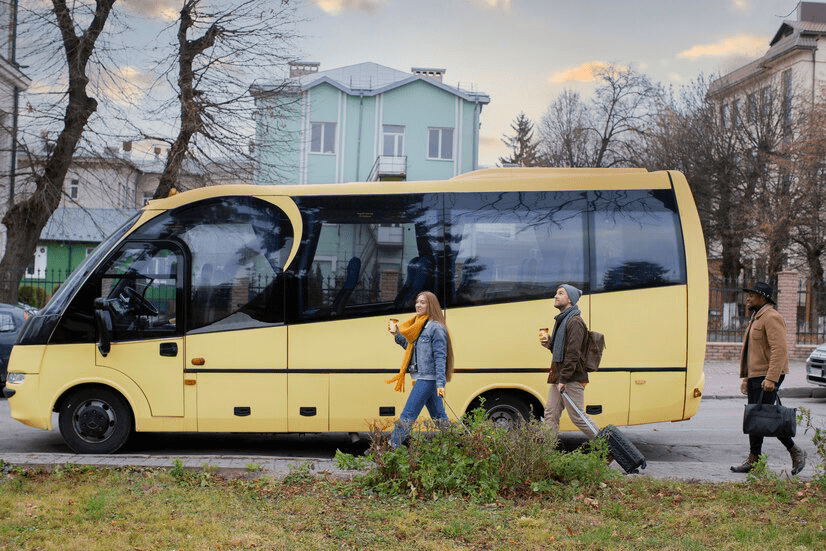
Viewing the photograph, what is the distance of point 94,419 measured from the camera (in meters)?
9.67

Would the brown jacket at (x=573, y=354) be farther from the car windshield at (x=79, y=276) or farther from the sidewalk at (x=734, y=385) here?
the sidewalk at (x=734, y=385)

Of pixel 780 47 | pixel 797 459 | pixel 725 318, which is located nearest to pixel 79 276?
pixel 797 459

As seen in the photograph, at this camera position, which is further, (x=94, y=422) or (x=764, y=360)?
(x=94, y=422)

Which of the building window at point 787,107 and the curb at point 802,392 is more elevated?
the building window at point 787,107

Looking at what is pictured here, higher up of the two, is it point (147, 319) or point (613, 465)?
point (147, 319)

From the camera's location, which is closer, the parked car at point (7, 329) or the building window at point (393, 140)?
the parked car at point (7, 329)

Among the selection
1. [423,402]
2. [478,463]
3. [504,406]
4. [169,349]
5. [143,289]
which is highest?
[143,289]

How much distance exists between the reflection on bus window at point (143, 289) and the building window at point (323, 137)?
35.9 meters

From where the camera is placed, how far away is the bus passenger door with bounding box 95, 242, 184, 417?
9711 millimetres

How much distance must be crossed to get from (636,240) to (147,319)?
5585 mm

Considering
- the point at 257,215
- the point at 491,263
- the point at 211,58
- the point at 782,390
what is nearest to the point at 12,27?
the point at 211,58

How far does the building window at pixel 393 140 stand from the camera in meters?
45.8

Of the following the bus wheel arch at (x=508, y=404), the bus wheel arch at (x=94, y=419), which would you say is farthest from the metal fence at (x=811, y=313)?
the bus wheel arch at (x=94, y=419)

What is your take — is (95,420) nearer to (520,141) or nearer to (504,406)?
(504,406)
